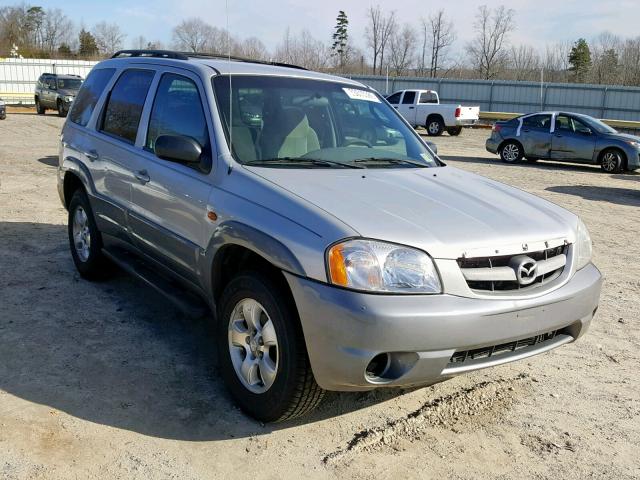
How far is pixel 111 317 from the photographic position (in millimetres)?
4816

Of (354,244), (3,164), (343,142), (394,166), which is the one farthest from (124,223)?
(3,164)

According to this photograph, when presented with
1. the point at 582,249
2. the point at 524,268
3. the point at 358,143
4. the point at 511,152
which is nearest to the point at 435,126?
the point at 511,152

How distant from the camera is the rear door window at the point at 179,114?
3.89m

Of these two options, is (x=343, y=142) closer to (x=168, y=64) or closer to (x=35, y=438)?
(x=168, y=64)

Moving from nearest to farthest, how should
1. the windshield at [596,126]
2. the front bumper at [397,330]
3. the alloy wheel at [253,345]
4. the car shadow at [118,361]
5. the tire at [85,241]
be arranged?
the front bumper at [397,330] < the alloy wheel at [253,345] < the car shadow at [118,361] < the tire at [85,241] < the windshield at [596,126]

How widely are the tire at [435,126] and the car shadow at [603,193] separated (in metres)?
14.4

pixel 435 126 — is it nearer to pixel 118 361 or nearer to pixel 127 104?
pixel 127 104

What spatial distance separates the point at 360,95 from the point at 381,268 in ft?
7.19

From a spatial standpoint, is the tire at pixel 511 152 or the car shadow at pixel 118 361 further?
the tire at pixel 511 152

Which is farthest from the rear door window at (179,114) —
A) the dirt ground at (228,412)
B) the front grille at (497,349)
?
the front grille at (497,349)

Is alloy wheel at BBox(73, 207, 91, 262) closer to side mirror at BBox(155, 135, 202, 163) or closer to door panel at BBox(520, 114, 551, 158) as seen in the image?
side mirror at BBox(155, 135, 202, 163)

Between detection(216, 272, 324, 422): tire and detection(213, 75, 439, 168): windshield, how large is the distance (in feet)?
2.76

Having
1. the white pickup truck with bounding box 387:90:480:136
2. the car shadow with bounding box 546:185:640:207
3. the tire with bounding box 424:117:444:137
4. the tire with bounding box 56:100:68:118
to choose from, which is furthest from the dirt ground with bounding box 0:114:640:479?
the tire with bounding box 56:100:68:118

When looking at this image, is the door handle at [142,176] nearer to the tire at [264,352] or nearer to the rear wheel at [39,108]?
the tire at [264,352]
